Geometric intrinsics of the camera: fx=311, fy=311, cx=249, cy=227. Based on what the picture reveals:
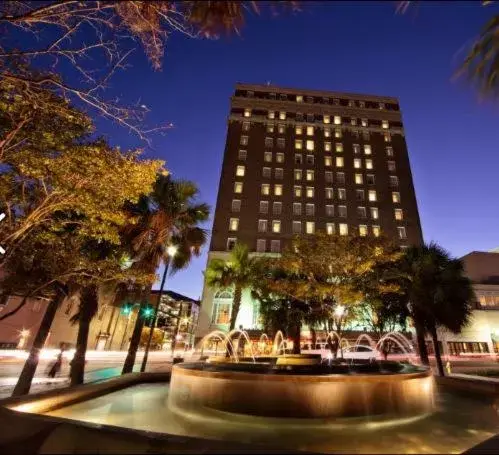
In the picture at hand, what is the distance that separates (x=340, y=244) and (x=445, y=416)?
1175 centimetres

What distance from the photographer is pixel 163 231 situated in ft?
52.1

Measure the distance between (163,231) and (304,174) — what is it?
37.1 metres

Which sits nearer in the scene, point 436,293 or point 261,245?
point 436,293

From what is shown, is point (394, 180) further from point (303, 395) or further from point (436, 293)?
point (303, 395)

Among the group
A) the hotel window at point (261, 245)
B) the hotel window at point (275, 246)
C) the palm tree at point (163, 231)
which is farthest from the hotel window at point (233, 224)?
the palm tree at point (163, 231)

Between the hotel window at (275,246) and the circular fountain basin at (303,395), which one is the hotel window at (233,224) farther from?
the circular fountain basin at (303,395)

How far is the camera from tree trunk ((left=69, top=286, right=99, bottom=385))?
1212cm

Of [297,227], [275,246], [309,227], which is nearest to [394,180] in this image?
[309,227]

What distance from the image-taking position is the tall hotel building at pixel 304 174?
4441 cm

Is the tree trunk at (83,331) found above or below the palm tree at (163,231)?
below

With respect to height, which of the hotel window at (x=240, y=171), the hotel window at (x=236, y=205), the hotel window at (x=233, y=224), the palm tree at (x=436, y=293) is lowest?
the palm tree at (x=436, y=293)

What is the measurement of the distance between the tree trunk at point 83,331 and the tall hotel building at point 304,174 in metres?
26.1

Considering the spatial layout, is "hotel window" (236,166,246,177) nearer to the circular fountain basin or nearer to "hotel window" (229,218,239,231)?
"hotel window" (229,218,239,231)

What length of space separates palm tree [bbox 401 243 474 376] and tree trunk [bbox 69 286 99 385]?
1621 centimetres
